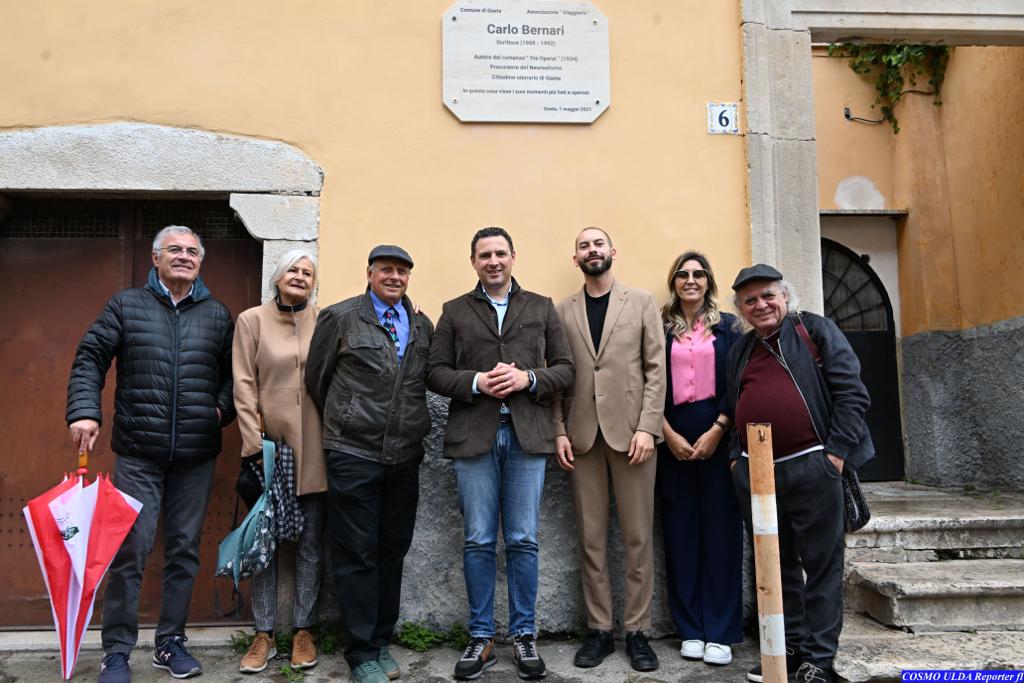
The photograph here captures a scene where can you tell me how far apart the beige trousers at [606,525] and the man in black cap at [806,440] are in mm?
501

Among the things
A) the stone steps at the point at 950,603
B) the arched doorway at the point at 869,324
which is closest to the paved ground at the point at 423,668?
the stone steps at the point at 950,603

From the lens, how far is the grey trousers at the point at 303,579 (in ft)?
11.6

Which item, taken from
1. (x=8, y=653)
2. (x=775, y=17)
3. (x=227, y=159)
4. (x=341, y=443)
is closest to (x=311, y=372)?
(x=341, y=443)

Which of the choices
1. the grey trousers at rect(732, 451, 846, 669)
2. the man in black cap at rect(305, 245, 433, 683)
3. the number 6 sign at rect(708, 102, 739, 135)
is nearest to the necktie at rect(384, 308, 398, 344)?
the man in black cap at rect(305, 245, 433, 683)

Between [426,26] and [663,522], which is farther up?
[426,26]

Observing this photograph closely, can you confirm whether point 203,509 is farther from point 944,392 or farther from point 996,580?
point 944,392

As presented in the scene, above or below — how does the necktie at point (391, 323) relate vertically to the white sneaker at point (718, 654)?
above

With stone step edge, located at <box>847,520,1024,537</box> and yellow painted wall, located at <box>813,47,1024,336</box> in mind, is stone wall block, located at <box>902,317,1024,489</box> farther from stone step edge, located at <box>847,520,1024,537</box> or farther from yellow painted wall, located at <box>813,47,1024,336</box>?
stone step edge, located at <box>847,520,1024,537</box>

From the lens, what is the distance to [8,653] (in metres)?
3.71

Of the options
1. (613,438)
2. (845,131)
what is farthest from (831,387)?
(845,131)

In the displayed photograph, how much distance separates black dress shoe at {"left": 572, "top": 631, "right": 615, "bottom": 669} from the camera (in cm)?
345

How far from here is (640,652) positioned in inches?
136

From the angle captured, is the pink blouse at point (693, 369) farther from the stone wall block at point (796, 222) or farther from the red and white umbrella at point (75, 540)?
the red and white umbrella at point (75, 540)

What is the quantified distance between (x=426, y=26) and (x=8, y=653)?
3923 mm
